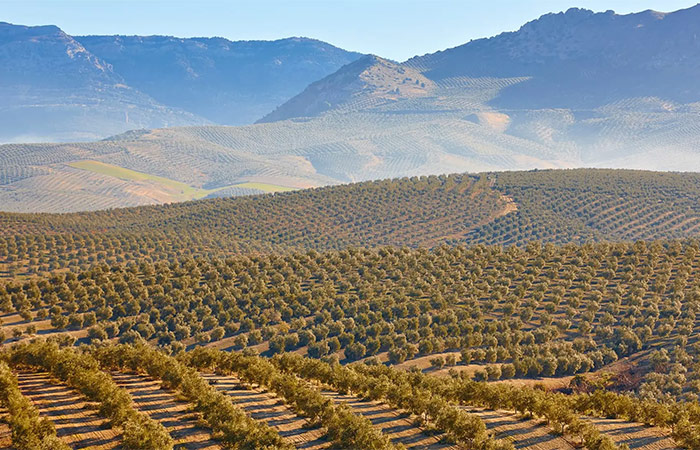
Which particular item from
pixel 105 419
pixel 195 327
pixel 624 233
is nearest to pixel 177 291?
pixel 195 327

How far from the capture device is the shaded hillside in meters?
142

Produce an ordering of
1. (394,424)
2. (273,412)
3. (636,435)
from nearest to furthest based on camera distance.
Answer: (394,424) → (636,435) → (273,412)

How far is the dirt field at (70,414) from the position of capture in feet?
96.3

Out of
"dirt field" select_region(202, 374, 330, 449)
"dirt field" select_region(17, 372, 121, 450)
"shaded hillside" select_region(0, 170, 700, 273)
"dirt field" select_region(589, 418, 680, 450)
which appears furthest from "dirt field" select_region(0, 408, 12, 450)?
"shaded hillside" select_region(0, 170, 700, 273)

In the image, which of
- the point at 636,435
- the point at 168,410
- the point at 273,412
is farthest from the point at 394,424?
the point at 636,435

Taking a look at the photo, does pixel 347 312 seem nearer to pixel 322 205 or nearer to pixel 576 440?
pixel 576 440

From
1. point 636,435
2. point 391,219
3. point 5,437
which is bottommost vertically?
point 636,435

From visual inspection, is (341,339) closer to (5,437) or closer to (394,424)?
(394,424)

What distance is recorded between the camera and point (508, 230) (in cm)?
16850

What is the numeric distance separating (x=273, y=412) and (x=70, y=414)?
10.3 m

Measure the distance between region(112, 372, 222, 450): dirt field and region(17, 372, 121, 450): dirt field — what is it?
275 centimetres

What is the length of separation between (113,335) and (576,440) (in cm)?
4822

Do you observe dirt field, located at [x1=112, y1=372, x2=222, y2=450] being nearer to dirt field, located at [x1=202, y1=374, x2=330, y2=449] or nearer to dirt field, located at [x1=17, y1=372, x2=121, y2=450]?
dirt field, located at [x1=17, y1=372, x2=121, y2=450]

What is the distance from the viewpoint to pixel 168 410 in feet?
115
